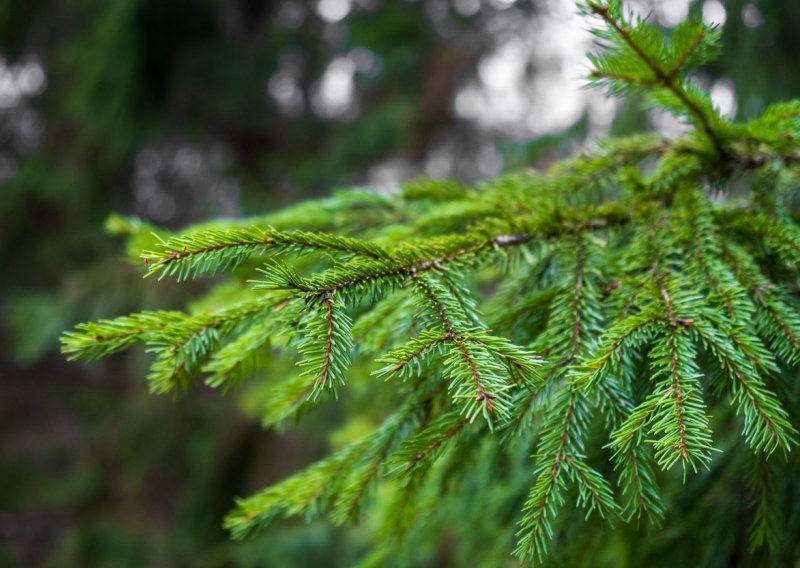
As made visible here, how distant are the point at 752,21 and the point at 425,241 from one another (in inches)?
79.3

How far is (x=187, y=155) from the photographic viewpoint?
603 centimetres

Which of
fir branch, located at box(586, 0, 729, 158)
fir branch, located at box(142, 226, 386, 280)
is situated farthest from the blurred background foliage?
fir branch, located at box(142, 226, 386, 280)

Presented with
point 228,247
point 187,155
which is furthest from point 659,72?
point 187,155

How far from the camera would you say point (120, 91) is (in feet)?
12.9

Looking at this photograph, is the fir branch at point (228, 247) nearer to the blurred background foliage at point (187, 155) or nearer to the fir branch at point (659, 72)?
the fir branch at point (659, 72)

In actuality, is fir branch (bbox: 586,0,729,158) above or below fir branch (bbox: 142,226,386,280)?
above

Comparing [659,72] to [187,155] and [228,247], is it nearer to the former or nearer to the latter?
[228,247]

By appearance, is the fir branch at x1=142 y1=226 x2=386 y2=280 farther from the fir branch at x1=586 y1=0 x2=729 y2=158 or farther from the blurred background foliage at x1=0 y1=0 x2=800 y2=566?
the blurred background foliage at x1=0 y1=0 x2=800 y2=566

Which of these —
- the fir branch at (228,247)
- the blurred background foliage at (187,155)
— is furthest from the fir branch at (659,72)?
the blurred background foliage at (187,155)

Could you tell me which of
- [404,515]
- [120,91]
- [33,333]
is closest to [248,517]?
[404,515]

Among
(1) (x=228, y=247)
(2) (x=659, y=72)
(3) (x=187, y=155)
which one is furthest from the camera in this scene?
(3) (x=187, y=155)

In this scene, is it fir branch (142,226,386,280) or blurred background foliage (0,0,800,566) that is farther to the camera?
blurred background foliage (0,0,800,566)

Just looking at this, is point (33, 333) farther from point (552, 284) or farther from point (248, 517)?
point (552, 284)

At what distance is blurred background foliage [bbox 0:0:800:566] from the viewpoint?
396 centimetres
